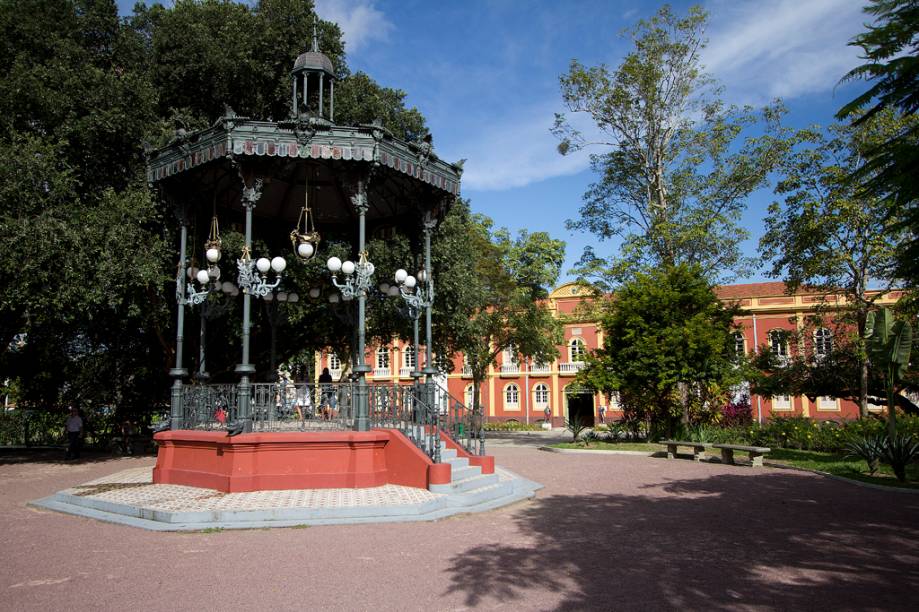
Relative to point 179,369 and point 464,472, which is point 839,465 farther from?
point 179,369

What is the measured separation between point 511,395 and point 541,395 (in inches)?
94.1

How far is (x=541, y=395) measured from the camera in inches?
1836

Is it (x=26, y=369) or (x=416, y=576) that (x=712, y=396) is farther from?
(x=26, y=369)

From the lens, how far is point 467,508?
9.02m

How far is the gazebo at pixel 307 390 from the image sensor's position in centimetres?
971

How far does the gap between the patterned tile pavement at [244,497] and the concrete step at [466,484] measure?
144 millimetres

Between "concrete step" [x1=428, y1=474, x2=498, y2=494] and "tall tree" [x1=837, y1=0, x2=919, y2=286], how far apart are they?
6622 millimetres

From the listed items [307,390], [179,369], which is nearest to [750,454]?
[307,390]

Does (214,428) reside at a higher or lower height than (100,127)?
lower

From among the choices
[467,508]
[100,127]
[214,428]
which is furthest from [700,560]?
[100,127]

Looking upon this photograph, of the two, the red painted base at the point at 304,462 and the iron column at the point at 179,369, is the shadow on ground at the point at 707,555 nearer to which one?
the red painted base at the point at 304,462

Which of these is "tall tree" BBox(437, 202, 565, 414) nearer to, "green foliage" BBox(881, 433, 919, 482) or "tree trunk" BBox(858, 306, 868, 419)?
"tree trunk" BBox(858, 306, 868, 419)

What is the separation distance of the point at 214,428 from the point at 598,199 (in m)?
22.0

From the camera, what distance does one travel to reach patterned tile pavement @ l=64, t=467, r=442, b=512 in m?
8.40
